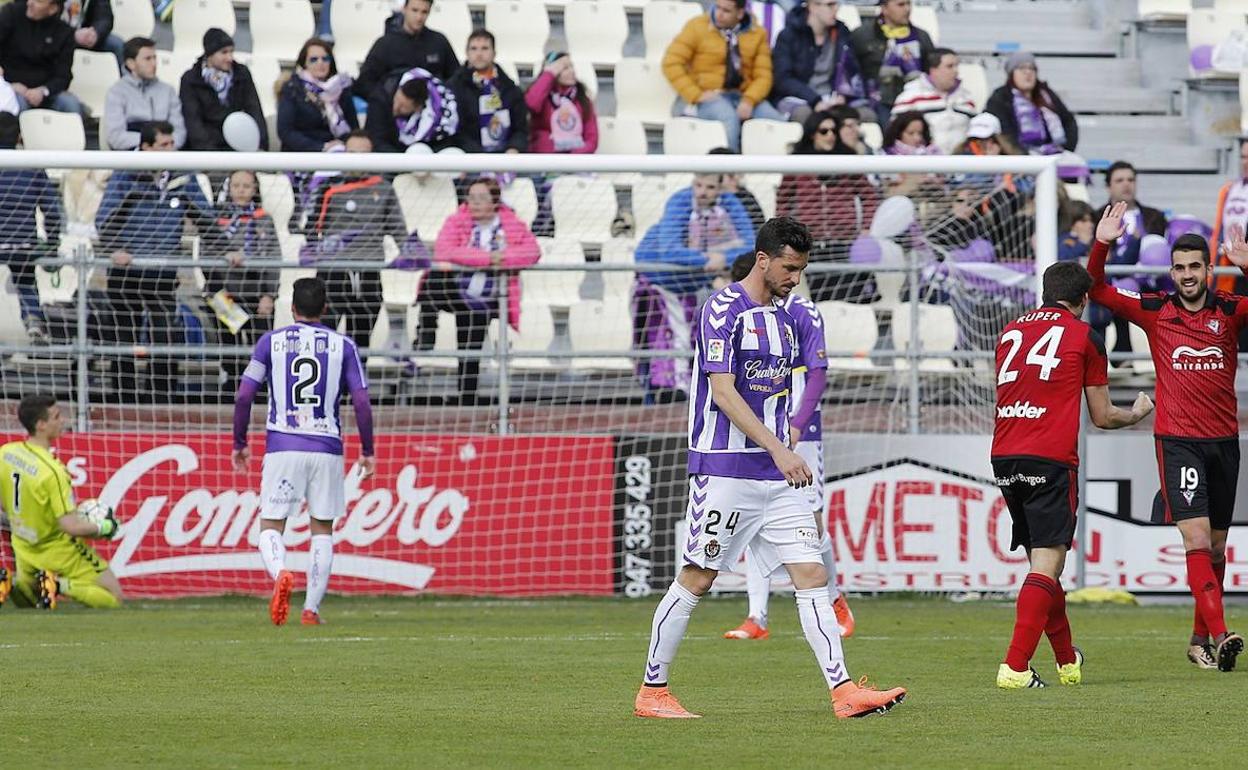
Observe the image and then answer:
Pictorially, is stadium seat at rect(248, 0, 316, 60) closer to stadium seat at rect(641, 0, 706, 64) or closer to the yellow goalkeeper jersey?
stadium seat at rect(641, 0, 706, 64)

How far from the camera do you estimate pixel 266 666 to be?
10.1 metres

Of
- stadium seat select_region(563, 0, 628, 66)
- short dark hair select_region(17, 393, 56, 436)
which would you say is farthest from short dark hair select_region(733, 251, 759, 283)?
stadium seat select_region(563, 0, 628, 66)

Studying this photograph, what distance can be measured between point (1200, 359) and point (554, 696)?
390 centimetres

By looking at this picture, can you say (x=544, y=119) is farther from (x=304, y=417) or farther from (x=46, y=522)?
(x=46, y=522)

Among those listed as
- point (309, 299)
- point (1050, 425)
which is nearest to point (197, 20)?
point (309, 299)

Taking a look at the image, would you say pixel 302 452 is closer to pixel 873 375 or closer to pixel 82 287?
pixel 82 287

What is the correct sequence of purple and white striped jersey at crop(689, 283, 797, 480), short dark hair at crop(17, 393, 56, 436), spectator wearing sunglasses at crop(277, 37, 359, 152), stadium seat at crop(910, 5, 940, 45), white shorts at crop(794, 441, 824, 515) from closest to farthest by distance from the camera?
purple and white striped jersey at crop(689, 283, 797, 480) < white shorts at crop(794, 441, 824, 515) < short dark hair at crop(17, 393, 56, 436) < spectator wearing sunglasses at crop(277, 37, 359, 152) < stadium seat at crop(910, 5, 940, 45)

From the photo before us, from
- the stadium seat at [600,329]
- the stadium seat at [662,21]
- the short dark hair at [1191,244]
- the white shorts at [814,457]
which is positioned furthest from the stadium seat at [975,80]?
the short dark hair at [1191,244]

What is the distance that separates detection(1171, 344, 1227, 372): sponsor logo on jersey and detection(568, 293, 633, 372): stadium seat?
6318mm

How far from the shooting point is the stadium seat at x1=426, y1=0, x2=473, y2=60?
64.6 feet

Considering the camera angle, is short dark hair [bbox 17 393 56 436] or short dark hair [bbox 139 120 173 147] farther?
short dark hair [bbox 139 120 173 147]

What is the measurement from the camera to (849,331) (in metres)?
16.1

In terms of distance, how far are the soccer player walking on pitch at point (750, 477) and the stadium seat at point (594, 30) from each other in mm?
12355

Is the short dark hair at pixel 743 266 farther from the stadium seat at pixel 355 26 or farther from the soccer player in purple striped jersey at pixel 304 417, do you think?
the stadium seat at pixel 355 26
